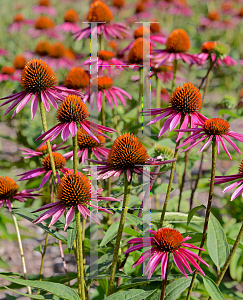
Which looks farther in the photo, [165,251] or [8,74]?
[8,74]

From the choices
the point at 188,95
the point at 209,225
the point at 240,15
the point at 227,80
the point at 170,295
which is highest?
the point at 240,15

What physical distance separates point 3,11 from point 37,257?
4692mm

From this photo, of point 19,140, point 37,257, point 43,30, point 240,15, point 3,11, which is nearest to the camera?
point 37,257

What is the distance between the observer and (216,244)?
104cm

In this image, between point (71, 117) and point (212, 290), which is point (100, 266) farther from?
point (71, 117)

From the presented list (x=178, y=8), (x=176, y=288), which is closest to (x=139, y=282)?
(x=176, y=288)

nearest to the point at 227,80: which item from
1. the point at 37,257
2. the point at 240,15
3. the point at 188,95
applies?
the point at 240,15

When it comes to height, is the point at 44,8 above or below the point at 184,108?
above

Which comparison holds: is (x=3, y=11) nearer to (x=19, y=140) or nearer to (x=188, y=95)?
(x=19, y=140)

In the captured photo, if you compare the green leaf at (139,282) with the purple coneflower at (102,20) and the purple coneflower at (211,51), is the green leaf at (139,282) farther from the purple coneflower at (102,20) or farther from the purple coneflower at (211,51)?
the purple coneflower at (102,20)

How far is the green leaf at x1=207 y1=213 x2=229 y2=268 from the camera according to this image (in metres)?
1.01

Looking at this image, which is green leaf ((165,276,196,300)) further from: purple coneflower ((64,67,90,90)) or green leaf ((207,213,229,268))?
purple coneflower ((64,67,90,90))

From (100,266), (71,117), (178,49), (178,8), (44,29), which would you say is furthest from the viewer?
(178,8)

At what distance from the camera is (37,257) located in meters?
2.28
